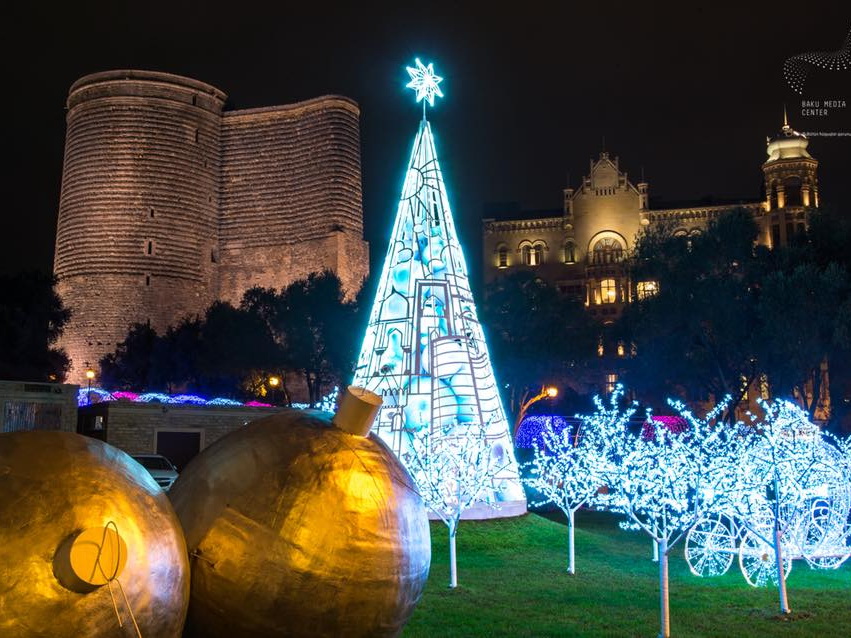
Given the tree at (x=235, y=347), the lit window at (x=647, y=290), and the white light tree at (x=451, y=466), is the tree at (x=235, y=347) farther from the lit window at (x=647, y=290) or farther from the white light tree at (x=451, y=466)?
the white light tree at (x=451, y=466)

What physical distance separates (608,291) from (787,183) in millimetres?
13395

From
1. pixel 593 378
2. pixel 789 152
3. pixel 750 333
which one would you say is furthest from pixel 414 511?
pixel 789 152

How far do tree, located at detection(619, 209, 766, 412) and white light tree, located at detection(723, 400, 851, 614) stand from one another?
14611 mm

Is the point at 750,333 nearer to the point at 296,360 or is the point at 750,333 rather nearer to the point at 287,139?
the point at 296,360

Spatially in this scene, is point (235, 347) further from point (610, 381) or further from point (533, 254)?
point (533, 254)

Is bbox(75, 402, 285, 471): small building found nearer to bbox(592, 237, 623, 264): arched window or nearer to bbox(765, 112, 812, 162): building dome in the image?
bbox(592, 237, 623, 264): arched window

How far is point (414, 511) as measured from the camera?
476 centimetres

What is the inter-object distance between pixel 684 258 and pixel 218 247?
34.5 metres

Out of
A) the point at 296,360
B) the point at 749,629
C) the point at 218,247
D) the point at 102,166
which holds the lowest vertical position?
the point at 749,629

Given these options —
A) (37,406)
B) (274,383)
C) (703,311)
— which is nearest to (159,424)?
(37,406)

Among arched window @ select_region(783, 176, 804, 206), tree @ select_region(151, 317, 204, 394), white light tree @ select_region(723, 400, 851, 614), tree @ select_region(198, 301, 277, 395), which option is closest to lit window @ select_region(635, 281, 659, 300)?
arched window @ select_region(783, 176, 804, 206)


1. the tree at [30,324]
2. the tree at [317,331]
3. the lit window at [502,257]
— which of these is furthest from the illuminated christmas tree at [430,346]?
the lit window at [502,257]

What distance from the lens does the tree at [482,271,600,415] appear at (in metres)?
34.2

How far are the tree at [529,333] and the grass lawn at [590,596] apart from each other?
18329 millimetres
